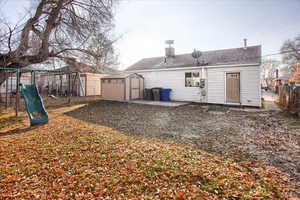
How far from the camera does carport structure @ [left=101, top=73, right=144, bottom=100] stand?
1189 centimetres

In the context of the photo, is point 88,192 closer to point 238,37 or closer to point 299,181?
point 299,181

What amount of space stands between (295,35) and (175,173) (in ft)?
110

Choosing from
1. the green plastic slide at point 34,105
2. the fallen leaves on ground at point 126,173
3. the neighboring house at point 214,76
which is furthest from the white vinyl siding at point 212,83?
the green plastic slide at point 34,105

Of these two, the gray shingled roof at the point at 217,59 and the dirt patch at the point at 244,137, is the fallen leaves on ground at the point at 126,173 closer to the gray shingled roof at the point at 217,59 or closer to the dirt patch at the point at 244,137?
the dirt patch at the point at 244,137

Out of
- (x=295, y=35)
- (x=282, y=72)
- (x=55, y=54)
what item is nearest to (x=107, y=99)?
(x=55, y=54)

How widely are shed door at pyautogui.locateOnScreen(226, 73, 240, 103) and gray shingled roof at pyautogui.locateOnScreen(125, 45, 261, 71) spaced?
825mm

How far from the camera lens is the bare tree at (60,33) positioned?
7.43 m

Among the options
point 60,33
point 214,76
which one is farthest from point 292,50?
point 60,33

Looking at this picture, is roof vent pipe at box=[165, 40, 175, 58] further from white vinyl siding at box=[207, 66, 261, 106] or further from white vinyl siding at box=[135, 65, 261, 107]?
white vinyl siding at box=[207, 66, 261, 106]

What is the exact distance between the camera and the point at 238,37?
12.6m

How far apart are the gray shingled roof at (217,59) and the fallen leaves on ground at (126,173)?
338 inches

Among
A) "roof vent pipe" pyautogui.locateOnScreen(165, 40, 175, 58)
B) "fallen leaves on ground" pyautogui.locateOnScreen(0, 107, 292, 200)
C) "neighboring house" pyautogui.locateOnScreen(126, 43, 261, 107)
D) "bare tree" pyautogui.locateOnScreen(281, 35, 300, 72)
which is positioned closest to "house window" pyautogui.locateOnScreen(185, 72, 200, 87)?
"neighboring house" pyautogui.locateOnScreen(126, 43, 261, 107)

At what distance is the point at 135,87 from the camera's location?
12.7 m

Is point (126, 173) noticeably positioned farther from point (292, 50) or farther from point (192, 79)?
point (292, 50)
